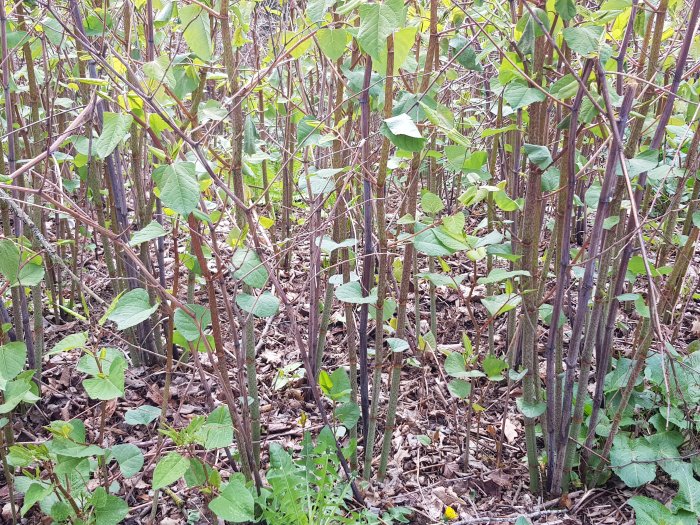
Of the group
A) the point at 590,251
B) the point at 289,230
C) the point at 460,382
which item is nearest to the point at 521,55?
the point at 590,251

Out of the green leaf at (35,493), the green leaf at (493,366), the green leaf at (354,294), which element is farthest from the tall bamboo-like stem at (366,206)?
the green leaf at (35,493)

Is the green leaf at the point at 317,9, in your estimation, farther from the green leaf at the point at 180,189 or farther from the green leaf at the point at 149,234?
the green leaf at the point at 149,234

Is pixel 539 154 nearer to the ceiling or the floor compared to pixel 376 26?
nearer to the floor

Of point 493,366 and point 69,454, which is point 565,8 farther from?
point 69,454

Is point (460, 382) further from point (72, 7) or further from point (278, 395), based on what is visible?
point (72, 7)

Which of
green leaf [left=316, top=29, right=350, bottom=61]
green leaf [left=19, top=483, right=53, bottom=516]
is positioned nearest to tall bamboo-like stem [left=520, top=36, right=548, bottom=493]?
green leaf [left=316, top=29, right=350, bottom=61]

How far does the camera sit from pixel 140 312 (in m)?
1.28

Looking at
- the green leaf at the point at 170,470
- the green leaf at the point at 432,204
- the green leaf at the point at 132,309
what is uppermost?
the green leaf at the point at 432,204

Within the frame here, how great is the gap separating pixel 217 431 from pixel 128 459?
0.30 m

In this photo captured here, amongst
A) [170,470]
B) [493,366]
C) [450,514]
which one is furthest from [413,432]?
[170,470]

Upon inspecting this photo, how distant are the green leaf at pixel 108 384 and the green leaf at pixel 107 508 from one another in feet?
1.04

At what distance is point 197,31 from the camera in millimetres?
1310

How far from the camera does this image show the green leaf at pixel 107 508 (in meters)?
1.42

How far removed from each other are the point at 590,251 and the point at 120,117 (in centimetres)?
113
